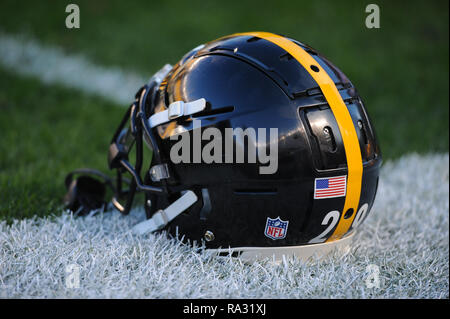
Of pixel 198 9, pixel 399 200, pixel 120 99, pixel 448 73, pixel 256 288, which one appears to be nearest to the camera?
pixel 256 288

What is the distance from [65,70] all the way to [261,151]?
346cm

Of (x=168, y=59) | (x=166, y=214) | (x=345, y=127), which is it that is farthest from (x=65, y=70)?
(x=345, y=127)

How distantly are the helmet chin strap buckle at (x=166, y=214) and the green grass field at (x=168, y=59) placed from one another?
62cm

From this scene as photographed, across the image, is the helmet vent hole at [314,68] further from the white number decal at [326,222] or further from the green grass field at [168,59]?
the green grass field at [168,59]

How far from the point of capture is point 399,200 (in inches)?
116

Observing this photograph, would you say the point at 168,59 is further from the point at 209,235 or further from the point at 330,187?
the point at 330,187

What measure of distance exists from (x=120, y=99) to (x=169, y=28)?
1659 millimetres

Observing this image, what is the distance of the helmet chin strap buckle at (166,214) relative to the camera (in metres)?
1.94

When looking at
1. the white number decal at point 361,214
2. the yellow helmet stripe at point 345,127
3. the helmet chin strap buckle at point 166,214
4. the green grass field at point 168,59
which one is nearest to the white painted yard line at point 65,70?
the green grass field at point 168,59

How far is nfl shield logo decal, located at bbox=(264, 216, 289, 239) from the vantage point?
186 cm

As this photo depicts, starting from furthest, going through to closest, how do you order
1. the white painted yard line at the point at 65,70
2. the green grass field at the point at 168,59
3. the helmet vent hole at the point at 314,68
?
1. the white painted yard line at the point at 65,70
2. the green grass field at the point at 168,59
3. the helmet vent hole at the point at 314,68

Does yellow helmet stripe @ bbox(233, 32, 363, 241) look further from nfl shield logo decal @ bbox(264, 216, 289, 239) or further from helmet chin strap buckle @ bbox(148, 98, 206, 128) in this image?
helmet chin strap buckle @ bbox(148, 98, 206, 128)

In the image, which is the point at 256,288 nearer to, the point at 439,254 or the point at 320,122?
the point at 320,122
